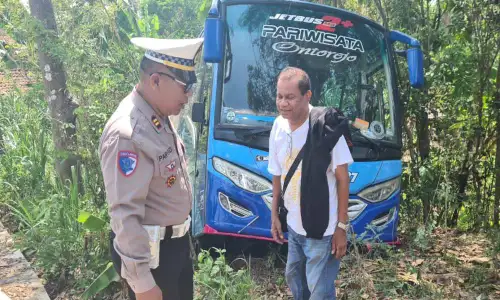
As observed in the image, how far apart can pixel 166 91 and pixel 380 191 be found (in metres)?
2.48

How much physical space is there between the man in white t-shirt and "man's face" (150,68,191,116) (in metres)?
0.70

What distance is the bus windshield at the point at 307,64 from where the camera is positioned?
402 centimetres

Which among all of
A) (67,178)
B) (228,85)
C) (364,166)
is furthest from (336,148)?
(67,178)

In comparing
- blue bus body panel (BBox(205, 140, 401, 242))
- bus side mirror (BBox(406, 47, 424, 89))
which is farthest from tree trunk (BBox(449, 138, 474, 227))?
blue bus body panel (BBox(205, 140, 401, 242))

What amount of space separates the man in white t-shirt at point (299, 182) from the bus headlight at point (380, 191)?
1227mm

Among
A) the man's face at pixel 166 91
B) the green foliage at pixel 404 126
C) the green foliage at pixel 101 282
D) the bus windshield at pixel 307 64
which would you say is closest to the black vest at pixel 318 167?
the man's face at pixel 166 91

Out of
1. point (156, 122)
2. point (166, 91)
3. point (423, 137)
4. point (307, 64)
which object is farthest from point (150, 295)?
point (423, 137)

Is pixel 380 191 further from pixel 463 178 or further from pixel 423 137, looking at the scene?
pixel 463 178

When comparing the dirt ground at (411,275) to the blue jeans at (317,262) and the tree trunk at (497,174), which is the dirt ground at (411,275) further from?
the tree trunk at (497,174)

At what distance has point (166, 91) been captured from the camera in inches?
86.6

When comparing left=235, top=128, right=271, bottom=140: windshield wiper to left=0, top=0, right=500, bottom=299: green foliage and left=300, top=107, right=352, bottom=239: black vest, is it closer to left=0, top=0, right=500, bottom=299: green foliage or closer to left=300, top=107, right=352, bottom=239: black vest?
left=0, top=0, right=500, bottom=299: green foliage

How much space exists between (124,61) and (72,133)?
3.28 feet

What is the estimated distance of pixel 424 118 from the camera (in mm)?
5488

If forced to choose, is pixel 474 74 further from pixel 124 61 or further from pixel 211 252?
pixel 124 61
